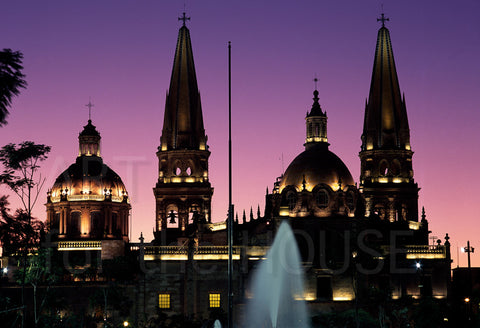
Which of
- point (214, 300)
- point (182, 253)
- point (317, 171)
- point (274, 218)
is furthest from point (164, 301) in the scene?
point (317, 171)

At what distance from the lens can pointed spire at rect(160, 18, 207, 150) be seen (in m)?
103

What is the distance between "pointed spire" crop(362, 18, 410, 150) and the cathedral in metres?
0.11

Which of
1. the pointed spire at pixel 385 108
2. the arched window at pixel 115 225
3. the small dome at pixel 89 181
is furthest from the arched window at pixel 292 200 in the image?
the small dome at pixel 89 181

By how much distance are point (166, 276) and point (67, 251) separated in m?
13.9

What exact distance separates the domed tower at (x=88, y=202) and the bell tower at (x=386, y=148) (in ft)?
91.2

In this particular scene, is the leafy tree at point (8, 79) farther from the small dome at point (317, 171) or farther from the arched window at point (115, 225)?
the arched window at point (115, 225)

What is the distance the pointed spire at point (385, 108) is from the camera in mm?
105125

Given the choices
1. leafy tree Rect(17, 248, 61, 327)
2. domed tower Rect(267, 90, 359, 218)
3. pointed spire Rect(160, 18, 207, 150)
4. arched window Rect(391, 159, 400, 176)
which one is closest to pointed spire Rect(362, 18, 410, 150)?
arched window Rect(391, 159, 400, 176)

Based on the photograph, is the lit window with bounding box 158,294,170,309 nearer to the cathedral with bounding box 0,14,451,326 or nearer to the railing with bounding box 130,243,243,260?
the cathedral with bounding box 0,14,451,326

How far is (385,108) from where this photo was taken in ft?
346

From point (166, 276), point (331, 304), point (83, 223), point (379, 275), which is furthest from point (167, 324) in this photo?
point (83, 223)

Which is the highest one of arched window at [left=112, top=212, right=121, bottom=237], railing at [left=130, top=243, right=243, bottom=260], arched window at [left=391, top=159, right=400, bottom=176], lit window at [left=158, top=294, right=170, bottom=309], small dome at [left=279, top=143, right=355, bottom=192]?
arched window at [left=391, top=159, right=400, bottom=176]

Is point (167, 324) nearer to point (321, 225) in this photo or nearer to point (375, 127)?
point (321, 225)

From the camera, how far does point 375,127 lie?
347ft
